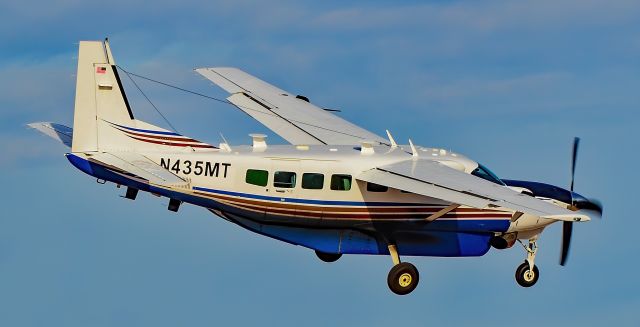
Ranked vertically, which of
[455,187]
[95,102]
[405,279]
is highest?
[95,102]

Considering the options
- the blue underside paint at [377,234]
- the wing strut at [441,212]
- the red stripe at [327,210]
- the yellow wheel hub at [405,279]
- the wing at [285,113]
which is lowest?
the yellow wheel hub at [405,279]

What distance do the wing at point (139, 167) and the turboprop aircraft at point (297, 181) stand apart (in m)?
0.03

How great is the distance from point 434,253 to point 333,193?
3.47 m

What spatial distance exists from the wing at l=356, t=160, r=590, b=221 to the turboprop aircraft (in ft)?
0.22

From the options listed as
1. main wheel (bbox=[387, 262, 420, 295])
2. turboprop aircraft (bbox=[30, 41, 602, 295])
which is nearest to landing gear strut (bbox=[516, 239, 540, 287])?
turboprop aircraft (bbox=[30, 41, 602, 295])

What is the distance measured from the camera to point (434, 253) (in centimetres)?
3316

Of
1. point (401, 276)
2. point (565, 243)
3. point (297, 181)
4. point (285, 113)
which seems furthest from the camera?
point (285, 113)

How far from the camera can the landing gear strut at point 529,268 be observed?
34125mm

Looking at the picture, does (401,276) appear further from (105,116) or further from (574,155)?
(105,116)

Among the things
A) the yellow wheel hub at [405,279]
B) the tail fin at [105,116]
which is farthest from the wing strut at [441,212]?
the tail fin at [105,116]

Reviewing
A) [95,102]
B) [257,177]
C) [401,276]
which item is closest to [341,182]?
[257,177]

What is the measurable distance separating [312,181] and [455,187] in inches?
159

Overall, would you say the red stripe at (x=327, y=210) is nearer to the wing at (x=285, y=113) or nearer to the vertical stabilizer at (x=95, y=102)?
the vertical stabilizer at (x=95, y=102)

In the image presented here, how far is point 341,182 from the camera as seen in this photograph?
32.0m
